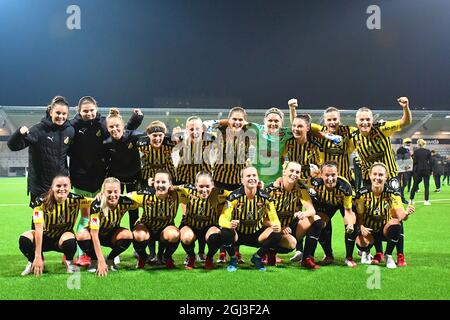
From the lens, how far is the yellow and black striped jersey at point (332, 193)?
4.43 metres

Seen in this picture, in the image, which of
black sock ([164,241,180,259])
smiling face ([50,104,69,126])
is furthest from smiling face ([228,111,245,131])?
smiling face ([50,104,69,126])

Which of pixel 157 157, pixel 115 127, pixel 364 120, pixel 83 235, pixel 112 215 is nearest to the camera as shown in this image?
pixel 83 235

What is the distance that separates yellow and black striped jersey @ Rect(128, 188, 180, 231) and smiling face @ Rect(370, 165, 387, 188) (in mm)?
2131

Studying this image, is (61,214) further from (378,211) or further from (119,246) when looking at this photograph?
(378,211)

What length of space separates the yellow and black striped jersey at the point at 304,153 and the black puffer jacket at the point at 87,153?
6.94 feet

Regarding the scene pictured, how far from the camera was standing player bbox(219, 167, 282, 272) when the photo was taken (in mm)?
4137

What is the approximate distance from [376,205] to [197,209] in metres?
1.95

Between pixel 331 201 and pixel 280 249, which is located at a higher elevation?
pixel 331 201

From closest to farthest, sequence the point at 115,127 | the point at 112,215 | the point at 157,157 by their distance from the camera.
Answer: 1. the point at 112,215
2. the point at 115,127
3. the point at 157,157

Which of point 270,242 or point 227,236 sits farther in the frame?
point 270,242

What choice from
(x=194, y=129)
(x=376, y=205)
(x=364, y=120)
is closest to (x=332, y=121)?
(x=364, y=120)

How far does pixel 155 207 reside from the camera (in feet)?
14.2

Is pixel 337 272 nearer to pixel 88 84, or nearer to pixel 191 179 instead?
pixel 191 179
